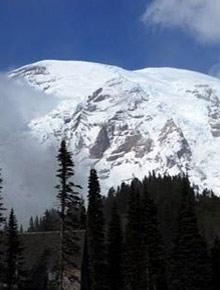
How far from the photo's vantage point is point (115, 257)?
12100 centimetres

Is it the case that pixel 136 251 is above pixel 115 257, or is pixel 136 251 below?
below

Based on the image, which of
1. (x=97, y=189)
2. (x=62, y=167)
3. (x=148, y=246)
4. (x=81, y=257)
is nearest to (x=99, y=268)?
(x=81, y=257)

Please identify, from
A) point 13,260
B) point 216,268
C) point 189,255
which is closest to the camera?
point 13,260

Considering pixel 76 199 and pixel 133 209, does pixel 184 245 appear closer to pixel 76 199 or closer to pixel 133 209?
pixel 133 209

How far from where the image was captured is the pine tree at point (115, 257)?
118 m

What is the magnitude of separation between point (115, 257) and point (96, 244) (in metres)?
10.4

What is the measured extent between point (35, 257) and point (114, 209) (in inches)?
1004

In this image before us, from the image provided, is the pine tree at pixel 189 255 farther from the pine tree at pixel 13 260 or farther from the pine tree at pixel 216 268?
the pine tree at pixel 13 260

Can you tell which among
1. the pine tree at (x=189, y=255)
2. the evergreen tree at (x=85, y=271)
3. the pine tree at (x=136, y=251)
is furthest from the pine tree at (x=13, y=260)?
the pine tree at (x=189, y=255)

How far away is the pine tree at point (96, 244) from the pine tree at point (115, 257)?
428cm

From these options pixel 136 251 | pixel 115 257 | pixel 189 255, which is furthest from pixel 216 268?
pixel 136 251

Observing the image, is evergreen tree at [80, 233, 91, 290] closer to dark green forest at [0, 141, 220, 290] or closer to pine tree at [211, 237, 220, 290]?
dark green forest at [0, 141, 220, 290]

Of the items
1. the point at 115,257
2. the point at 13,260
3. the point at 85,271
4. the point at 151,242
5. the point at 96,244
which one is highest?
the point at 96,244

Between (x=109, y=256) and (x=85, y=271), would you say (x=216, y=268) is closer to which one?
(x=109, y=256)
